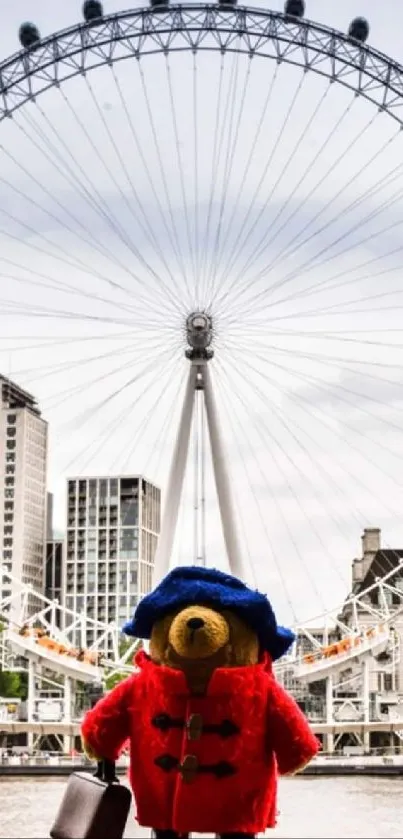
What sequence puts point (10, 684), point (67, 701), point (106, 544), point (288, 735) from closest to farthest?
point (288, 735)
point (67, 701)
point (10, 684)
point (106, 544)

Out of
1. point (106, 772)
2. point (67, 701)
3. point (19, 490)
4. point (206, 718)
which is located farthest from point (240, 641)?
point (19, 490)

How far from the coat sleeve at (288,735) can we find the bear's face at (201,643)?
353mm

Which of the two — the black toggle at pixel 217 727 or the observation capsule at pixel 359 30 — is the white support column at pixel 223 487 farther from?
the black toggle at pixel 217 727

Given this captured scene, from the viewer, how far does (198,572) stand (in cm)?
942

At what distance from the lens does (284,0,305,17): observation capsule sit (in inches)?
1112

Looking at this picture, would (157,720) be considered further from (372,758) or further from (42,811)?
(372,758)

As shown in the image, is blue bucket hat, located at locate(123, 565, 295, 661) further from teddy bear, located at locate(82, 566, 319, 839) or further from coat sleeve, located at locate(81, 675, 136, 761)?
coat sleeve, located at locate(81, 675, 136, 761)

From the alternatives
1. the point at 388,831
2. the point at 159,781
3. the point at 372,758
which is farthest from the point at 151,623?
the point at 372,758

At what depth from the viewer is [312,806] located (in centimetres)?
2544

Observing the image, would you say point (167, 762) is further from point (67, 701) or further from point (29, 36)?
point (67, 701)

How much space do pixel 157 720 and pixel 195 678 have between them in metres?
0.41

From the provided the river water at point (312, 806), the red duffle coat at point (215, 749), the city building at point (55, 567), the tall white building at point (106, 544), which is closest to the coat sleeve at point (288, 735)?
the red duffle coat at point (215, 749)

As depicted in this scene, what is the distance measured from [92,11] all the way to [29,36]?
1.42 metres

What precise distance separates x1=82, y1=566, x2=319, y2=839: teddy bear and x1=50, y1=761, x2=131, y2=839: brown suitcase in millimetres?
158
